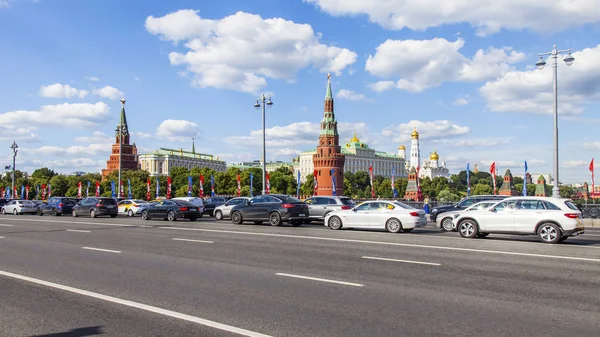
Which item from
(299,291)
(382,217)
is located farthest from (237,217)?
(299,291)

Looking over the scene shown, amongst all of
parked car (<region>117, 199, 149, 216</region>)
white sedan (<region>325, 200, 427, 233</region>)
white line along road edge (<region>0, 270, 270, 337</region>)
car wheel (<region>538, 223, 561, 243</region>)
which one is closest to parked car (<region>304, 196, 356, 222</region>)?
white sedan (<region>325, 200, 427, 233</region>)

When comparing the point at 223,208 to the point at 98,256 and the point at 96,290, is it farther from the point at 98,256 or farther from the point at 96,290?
the point at 96,290

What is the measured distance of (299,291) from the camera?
27.8ft

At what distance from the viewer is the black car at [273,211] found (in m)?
25.7

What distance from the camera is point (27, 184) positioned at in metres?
151

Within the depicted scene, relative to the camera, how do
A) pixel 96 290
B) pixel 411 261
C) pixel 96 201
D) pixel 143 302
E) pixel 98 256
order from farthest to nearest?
1. pixel 96 201
2. pixel 98 256
3. pixel 411 261
4. pixel 96 290
5. pixel 143 302

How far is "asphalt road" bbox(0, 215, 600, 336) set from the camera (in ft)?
20.8

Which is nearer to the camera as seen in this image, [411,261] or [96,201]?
[411,261]

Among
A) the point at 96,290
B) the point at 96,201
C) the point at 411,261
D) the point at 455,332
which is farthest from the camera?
the point at 96,201

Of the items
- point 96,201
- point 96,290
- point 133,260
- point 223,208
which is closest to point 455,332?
point 96,290

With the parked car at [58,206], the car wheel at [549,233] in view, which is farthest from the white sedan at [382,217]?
the parked car at [58,206]

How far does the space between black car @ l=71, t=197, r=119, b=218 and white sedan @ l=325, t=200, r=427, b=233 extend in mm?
20389

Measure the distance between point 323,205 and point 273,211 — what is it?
3546 mm

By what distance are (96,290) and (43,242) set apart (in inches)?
386
